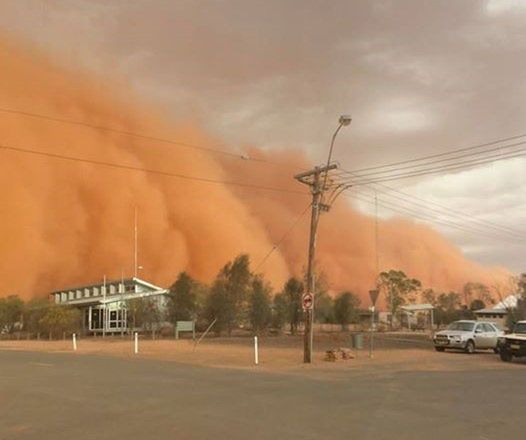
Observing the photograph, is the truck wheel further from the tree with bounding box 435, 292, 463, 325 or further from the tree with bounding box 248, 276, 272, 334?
the tree with bounding box 435, 292, 463, 325

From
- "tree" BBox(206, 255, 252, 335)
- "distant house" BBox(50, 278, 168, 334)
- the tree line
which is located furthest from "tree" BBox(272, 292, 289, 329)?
"distant house" BBox(50, 278, 168, 334)

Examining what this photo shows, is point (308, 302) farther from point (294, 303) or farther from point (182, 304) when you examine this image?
point (294, 303)

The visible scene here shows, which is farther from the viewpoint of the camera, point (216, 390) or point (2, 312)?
point (2, 312)

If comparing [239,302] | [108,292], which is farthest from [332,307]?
[108,292]

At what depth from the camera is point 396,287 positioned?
81938mm

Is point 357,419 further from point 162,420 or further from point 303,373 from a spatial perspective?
point 303,373

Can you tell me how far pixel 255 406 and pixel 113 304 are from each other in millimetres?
49333

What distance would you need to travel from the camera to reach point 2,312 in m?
57.1

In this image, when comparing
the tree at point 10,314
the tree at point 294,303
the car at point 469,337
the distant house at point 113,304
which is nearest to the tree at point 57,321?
the distant house at point 113,304

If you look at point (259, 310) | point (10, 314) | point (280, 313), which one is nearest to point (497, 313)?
point (280, 313)

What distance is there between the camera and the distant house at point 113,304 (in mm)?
53812

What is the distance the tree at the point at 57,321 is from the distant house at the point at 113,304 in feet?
14.4

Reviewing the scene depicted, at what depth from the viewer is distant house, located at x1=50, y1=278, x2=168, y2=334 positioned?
2119 inches

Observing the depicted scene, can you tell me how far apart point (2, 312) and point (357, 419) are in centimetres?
5357
